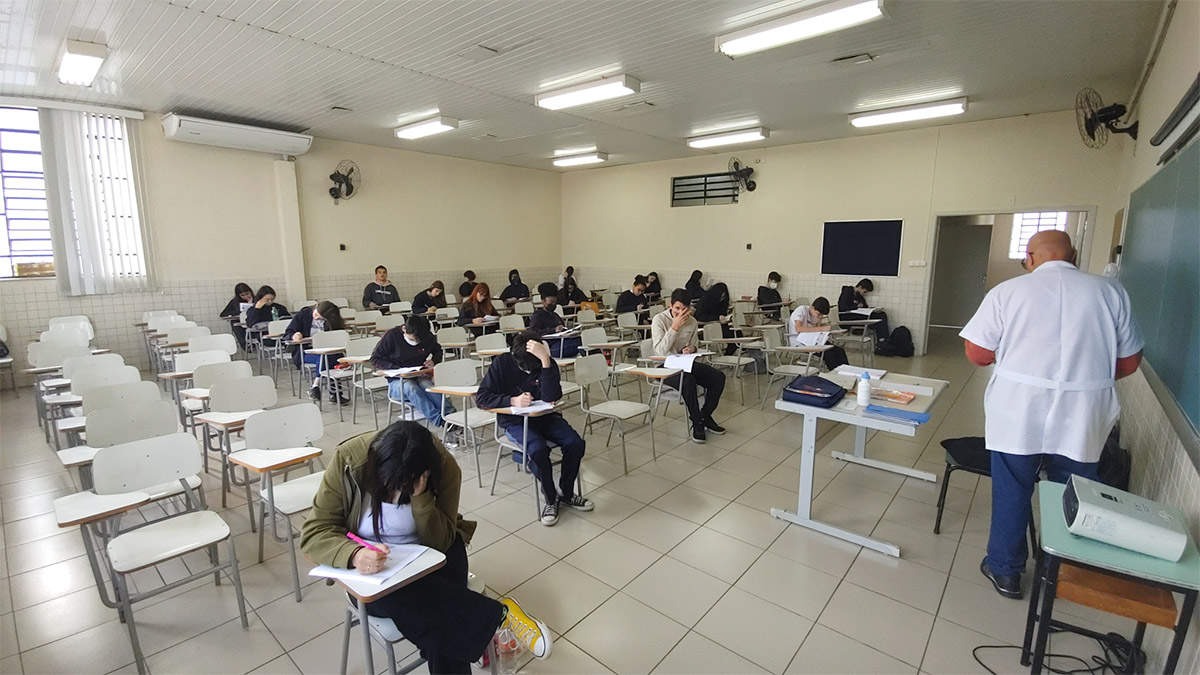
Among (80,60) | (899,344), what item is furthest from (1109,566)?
(80,60)

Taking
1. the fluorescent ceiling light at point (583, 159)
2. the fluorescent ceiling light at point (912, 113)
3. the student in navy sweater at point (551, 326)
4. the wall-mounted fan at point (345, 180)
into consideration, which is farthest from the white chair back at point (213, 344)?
the fluorescent ceiling light at point (912, 113)

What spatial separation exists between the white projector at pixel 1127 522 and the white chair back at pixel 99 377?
17.7 ft

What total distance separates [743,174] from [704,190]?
92 cm

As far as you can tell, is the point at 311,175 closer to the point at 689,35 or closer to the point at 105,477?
the point at 689,35

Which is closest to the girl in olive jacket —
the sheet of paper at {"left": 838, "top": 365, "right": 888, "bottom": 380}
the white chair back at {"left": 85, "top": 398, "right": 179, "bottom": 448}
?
the white chair back at {"left": 85, "top": 398, "right": 179, "bottom": 448}

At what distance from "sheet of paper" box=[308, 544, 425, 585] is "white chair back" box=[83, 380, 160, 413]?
250 cm

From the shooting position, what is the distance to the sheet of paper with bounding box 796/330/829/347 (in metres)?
5.44

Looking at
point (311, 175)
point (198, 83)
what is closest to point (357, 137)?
point (311, 175)

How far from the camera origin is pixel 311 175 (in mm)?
8406

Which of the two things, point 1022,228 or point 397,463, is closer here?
point 397,463

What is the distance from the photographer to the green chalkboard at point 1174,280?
6.53 ft

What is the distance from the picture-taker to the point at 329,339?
544 cm

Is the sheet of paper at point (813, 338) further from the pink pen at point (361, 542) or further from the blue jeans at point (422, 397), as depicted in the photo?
the pink pen at point (361, 542)

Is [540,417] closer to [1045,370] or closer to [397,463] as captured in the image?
[397,463]
